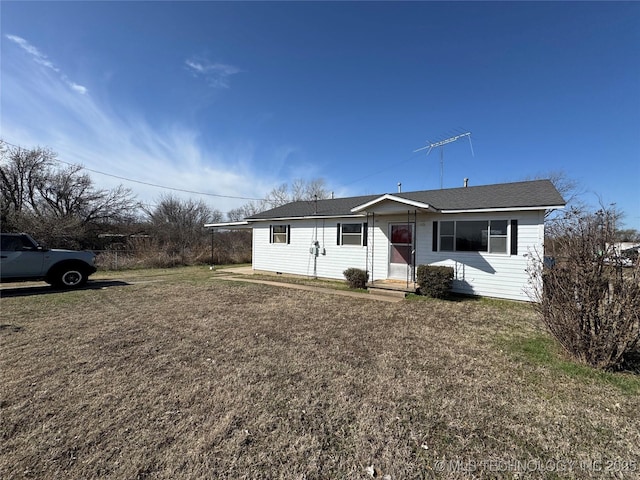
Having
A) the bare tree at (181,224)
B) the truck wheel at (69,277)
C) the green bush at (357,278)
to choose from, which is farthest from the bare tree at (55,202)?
the green bush at (357,278)

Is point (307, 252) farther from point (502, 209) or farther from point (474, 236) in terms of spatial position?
point (502, 209)

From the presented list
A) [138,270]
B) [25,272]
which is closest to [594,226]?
[25,272]

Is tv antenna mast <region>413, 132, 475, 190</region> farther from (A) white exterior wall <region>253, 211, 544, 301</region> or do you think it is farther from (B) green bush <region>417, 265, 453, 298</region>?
(B) green bush <region>417, 265, 453, 298</region>

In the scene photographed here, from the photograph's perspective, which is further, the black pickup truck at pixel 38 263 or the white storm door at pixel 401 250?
the white storm door at pixel 401 250

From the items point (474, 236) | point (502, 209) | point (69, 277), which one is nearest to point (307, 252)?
point (474, 236)

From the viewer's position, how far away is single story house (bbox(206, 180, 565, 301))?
25.4 ft

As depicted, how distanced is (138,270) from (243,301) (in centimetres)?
1115

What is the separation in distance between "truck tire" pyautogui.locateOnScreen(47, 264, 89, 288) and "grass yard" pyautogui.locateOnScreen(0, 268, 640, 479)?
4456 millimetres

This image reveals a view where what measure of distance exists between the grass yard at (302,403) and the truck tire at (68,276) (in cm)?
446

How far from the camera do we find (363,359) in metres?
3.92

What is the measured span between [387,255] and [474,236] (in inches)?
115

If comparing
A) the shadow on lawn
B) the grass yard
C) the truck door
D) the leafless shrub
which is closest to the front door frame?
the grass yard

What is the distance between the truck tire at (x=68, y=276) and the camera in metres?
8.94

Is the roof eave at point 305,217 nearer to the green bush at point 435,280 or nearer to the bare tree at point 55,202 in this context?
the green bush at point 435,280
